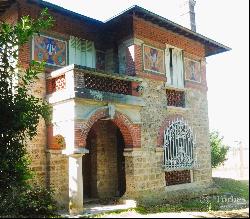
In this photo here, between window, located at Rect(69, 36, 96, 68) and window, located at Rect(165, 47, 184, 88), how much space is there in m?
2.92

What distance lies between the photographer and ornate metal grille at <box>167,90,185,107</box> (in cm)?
1276

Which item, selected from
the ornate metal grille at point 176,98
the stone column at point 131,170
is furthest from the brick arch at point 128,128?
the ornate metal grille at point 176,98

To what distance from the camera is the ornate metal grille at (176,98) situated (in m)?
12.8

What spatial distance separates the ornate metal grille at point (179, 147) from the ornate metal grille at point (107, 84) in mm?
2442

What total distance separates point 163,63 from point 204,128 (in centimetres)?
354

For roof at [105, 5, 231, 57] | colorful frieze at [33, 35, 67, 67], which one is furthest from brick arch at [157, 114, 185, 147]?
colorful frieze at [33, 35, 67, 67]

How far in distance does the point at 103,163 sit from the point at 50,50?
4407 millimetres

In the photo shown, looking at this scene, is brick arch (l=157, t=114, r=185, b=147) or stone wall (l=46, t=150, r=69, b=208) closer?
stone wall (l=46, t=150, r=69, b=208)

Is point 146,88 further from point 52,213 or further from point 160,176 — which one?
point 52,213

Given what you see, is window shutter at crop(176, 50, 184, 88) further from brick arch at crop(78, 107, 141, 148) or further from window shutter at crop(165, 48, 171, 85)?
brick arch at crop(78, 107, 141, 148)

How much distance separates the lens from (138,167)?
35.6 feet

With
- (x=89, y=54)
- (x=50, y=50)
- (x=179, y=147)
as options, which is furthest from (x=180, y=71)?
(x=50, y=50)

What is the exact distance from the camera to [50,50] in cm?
1061

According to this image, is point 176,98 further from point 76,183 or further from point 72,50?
point 76,183
